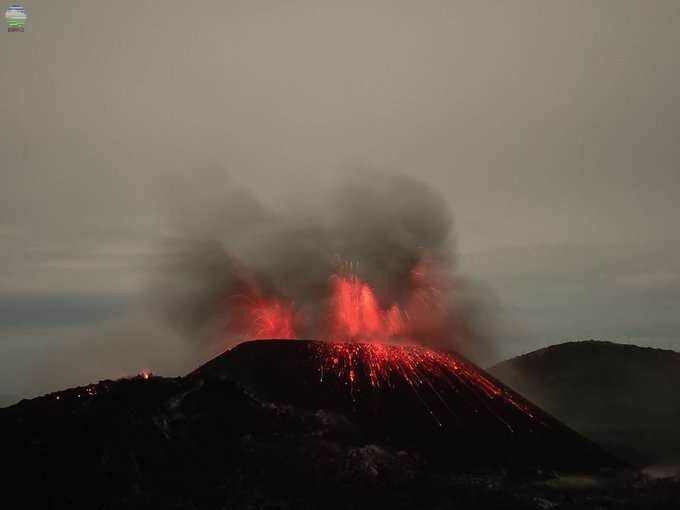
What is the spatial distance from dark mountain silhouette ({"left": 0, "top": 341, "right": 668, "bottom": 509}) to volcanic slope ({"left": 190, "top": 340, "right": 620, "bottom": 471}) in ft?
0.70

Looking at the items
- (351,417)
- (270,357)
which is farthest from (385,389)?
(270,357)

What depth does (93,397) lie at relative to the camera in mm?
84000

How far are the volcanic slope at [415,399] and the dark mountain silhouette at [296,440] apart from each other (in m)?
0.21

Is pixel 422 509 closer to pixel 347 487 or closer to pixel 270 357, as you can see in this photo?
pixel 347 487

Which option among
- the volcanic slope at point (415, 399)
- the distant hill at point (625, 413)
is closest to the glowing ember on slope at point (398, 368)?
the volcanic slope at point (415, 399)

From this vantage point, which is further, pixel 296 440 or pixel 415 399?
pixel 415 399

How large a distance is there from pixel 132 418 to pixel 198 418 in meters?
7.22

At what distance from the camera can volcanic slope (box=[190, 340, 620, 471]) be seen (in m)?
91.8

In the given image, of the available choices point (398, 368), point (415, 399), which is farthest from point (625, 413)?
point (415, 399)

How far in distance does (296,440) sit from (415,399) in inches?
776

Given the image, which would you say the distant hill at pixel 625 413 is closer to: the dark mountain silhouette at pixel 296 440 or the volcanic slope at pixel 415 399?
the volcanic slope at pixel 415 399

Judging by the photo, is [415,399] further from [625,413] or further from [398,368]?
[625,413]

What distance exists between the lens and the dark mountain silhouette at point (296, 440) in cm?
7269

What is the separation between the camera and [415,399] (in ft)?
324
